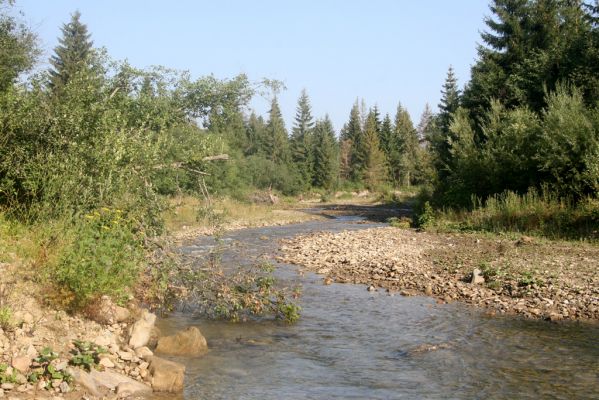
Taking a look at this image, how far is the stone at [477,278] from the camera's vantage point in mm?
14347

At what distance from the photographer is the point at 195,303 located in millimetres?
12258

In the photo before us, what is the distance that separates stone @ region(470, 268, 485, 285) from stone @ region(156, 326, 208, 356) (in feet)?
25.9

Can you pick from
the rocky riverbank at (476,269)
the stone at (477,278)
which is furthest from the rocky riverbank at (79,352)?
the stone at (477,278)

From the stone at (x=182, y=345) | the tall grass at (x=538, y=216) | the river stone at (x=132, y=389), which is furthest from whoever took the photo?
the tall grass at (x=538, y=216)

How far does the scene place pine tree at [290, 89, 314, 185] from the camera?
8084 cm

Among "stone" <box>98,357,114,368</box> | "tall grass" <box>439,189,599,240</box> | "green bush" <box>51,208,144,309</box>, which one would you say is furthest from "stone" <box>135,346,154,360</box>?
"tall grass" <box>439,189,599,240</box>

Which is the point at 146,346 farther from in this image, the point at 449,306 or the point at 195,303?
the point at 449,306

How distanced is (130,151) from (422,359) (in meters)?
6.60

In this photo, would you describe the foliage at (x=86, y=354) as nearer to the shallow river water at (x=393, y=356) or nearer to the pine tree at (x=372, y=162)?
the shallow river water at (x=393, y=356)

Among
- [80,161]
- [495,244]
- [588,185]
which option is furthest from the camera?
[588,185]

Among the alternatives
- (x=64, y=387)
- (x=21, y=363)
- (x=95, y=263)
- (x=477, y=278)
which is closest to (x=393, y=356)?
(x=95, y=263)

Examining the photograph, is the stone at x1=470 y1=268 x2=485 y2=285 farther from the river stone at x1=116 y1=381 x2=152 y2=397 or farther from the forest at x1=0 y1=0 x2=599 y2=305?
the river stone at x1=116 y1=381 x2=152 y2=397

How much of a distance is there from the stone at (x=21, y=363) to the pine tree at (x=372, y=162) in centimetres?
7558

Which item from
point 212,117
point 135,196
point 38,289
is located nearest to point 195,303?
point 135,196
